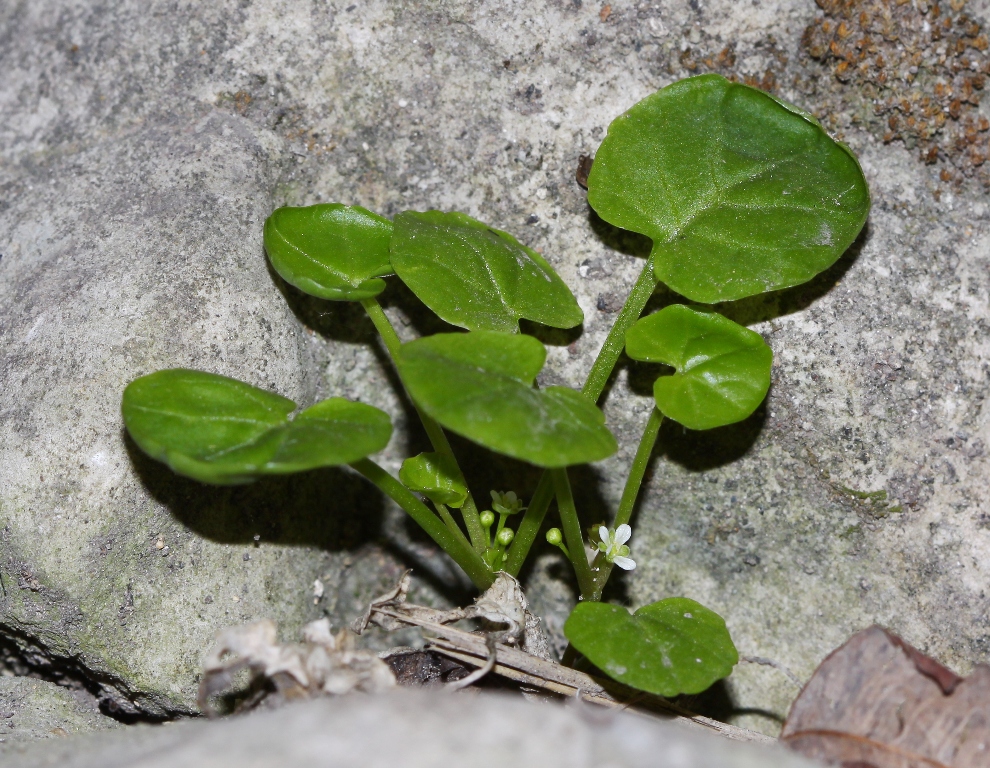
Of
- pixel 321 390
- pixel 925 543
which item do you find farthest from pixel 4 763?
pixel 925 543

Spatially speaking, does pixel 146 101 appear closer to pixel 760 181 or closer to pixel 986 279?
pixel 760 181

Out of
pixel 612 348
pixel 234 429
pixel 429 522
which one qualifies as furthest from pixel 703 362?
pixel 234 429

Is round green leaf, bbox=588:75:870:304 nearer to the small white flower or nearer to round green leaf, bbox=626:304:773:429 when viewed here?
round green leaf, bbox=626:304:773:429

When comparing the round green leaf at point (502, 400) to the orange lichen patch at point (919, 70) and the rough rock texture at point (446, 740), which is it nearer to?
the rough rock texture at point (446, 740)

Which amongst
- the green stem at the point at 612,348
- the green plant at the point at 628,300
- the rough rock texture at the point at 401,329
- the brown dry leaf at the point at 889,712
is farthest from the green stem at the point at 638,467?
the brown dry leaf at the point at 889,712

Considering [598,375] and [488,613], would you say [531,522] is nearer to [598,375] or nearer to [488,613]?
[488,613]

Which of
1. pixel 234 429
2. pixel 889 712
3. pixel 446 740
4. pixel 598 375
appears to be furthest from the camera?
pixel 598 375
